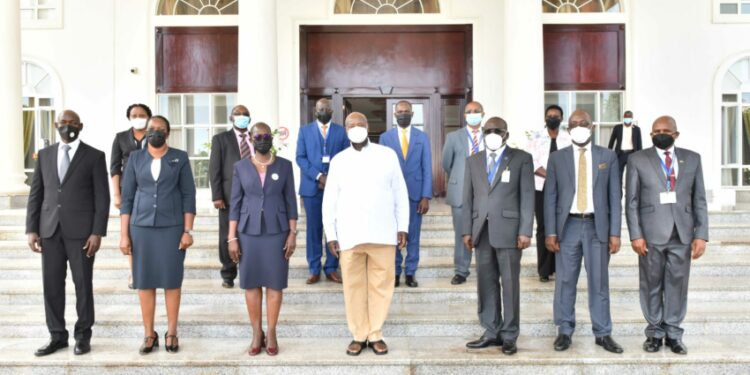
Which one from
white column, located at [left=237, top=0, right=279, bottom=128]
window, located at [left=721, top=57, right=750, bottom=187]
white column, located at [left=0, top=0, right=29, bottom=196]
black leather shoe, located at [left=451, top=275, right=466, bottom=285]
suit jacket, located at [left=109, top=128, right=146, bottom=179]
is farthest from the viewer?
window, located at [left=721, top=57, right=750, bottom=187]

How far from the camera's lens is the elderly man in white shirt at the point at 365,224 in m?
4.99

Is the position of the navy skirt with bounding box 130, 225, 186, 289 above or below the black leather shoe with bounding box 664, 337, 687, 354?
above

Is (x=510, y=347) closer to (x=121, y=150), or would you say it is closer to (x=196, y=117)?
(x=121, y=150)

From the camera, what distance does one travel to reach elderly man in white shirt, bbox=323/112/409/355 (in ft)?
16.4

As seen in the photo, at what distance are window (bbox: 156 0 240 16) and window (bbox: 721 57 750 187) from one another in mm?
9345

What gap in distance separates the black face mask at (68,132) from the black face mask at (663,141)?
190 inches

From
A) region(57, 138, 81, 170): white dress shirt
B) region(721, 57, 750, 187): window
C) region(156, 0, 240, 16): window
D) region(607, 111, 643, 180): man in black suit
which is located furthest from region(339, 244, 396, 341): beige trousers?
region(721, 57, 750, 187): window

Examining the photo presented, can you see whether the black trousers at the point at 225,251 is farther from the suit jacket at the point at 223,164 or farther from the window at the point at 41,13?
the window at the point at 41,13

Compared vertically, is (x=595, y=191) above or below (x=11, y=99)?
below

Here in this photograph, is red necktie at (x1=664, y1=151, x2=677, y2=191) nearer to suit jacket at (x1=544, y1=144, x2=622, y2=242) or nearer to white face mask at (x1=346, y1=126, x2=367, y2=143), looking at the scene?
suit jacket at (x1=544, y1=144, x2=622, y2=242)

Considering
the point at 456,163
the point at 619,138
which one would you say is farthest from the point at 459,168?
the point at 619,138

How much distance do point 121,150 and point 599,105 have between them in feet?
28.8

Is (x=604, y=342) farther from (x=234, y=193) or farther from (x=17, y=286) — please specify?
(x=17, y=286)

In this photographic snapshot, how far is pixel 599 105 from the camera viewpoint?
1178 cm
